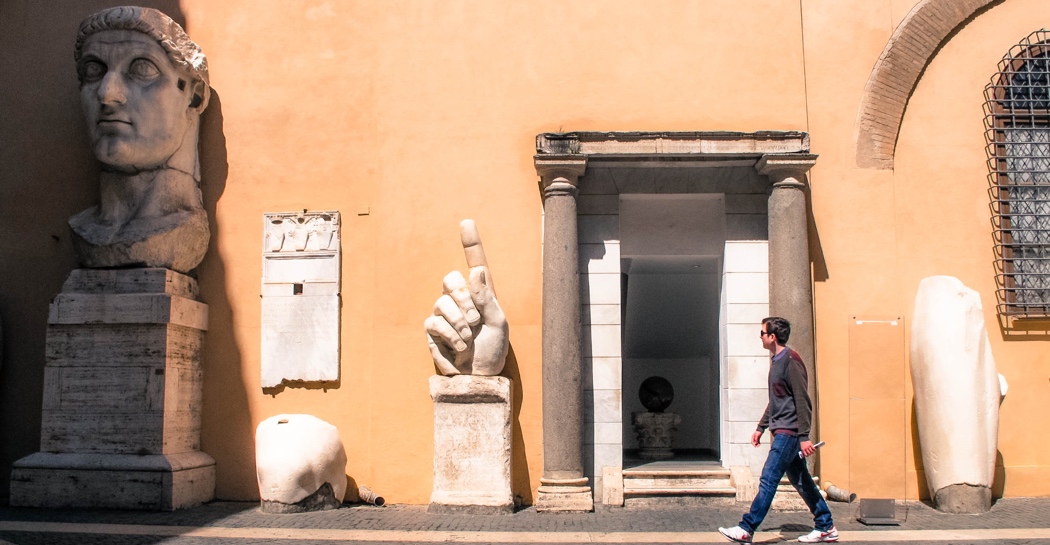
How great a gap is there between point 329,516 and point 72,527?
69.1 inches

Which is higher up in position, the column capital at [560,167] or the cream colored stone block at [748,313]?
the column capital at [560,167]

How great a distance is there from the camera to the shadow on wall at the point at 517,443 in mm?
8500

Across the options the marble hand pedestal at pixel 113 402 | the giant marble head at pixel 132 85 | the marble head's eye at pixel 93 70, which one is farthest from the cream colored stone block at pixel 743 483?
the marble head's eye at pixel 93 70

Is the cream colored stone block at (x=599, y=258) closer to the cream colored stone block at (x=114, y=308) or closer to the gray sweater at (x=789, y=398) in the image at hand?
the gray sweater at (x=789, y=398)

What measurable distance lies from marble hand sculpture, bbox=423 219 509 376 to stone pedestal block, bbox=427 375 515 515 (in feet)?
0.37

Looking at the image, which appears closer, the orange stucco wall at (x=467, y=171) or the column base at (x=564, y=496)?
the column base at (x=564, y=496)

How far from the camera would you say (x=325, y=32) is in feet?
29.7

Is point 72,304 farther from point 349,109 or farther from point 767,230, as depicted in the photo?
point 767,230

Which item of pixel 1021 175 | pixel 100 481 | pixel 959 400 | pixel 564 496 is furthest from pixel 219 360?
pixel 1021 175

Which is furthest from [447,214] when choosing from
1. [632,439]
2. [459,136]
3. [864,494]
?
[864,494]

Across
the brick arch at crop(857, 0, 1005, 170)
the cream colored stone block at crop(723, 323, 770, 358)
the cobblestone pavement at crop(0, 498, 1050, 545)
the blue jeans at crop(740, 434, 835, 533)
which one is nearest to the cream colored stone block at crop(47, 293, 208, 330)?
the cobblestone pavement at crop(0, 498, 1050, 545)

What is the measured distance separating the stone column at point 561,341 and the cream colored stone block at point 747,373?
4.17 feet

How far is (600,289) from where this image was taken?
8.73 metres

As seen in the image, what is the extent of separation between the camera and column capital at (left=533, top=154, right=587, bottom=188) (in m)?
8.26
